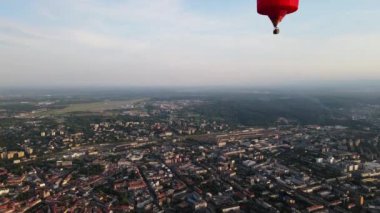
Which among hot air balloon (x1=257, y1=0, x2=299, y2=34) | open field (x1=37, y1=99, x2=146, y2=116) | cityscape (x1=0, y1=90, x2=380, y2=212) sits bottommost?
cityscape (x1=0, y1=90, x2=380, y2=212)

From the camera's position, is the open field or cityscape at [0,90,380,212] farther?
the open field

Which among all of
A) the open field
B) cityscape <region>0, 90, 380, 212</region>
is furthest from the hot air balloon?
the open field

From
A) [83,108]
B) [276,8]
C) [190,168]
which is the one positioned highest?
[276,8]

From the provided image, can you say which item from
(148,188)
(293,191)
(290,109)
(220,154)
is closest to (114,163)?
(148,188)

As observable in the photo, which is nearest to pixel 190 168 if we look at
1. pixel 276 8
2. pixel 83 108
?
pixel 276 8

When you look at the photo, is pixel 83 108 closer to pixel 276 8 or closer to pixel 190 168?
pixel 190 168

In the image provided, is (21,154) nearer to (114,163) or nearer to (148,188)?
(114,163)

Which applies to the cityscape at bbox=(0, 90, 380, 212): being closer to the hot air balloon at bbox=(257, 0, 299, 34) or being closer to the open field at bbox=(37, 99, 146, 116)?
the hot air balloon at bbox=(257, 0, 299, 34)

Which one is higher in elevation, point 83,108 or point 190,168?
point 83,108
